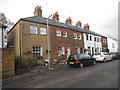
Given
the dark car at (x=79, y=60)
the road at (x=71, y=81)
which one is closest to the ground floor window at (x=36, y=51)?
the dark car at (x=79, y=60)

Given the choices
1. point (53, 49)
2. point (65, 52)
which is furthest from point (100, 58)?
point (53, 49)

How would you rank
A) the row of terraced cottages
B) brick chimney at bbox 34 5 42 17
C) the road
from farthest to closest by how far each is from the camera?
brick chimney at bbox 34 5 42 17, the row of terraced cottages, the road

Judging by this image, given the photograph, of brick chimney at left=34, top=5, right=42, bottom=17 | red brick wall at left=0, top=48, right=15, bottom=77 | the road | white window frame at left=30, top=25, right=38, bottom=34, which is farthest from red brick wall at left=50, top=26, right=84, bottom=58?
the road

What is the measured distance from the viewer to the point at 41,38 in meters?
14.9

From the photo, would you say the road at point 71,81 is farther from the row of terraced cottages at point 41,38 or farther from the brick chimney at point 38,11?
the brick chimney at point 38,11

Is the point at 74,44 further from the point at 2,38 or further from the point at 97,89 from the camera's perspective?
the point at 97,89

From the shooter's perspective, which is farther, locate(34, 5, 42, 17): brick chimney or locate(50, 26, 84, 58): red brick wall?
locate(34, 5, 42, 17): brick chimney

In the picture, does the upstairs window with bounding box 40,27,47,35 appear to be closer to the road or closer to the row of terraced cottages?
the row of terraced cottages

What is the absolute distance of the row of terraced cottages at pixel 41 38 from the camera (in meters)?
13.3

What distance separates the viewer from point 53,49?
1606cm

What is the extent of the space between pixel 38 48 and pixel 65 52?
559 centimetres

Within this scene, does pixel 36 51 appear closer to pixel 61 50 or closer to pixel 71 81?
pixel 61 50

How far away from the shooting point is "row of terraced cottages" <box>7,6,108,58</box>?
13271 millimetres

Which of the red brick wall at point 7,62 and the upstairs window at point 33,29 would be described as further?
the upstairs window at point 33,29
